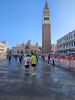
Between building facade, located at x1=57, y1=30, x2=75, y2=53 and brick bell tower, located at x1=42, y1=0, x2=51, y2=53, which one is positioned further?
brick bell tower, located at x1=42, y1=0, x2=51, y2=53

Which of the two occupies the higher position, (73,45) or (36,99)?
(73,45)

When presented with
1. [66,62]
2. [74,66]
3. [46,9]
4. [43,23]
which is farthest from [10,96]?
[46,9]

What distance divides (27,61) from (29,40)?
179573 mm

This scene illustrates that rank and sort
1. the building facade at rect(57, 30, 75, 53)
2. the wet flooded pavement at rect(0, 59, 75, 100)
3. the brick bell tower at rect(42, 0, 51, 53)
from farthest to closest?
the brick bell tower at rect(42, 0, 51, 53) → the building facade at rect(57, 30, 75, 53) → the wet flooded pavement at rect(0, 59, 75, 100)

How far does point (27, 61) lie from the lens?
787 inches

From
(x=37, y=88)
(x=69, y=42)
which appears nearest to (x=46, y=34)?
(x=69, y=42)

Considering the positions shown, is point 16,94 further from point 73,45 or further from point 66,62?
point 73,45

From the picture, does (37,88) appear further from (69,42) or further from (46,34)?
(69,42)

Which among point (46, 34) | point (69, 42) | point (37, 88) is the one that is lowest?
point (37, 88)

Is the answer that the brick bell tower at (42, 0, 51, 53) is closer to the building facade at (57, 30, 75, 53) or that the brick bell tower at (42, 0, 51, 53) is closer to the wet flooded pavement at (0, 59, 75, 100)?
the building facade at (57, 30, 75, 53)

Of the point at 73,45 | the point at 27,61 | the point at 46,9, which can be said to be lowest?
the point at 27,61

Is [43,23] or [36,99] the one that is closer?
[36,99]

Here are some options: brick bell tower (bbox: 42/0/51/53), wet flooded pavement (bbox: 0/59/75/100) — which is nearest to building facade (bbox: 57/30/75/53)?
brick bell tower (bbox: 42/0/51/53)

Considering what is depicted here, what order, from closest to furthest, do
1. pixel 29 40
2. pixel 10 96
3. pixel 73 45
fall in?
pixel 10 96 → pixel 73 45 → pixel 29 40
